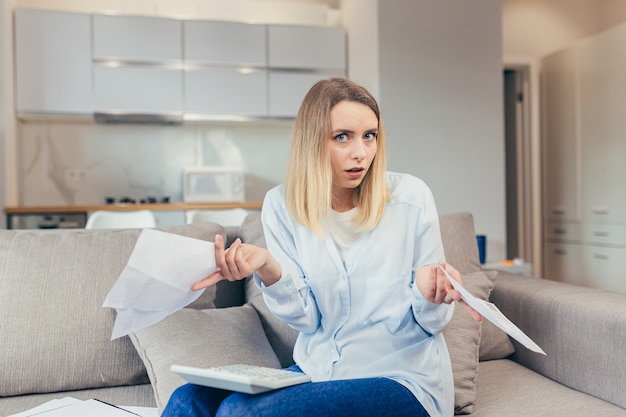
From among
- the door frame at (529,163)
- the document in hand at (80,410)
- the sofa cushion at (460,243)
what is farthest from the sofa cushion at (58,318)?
the door frame at (529,163)

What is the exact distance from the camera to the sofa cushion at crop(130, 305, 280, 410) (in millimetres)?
1484

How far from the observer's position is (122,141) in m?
5.11

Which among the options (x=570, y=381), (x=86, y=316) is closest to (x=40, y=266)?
(x=86, y=316)

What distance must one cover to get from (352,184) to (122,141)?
4037mm

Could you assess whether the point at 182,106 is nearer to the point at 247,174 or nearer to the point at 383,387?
the point at 247,174

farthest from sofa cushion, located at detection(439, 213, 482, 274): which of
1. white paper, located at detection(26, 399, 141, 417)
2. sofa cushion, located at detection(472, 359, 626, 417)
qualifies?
white paper, located at detection(26, 399, 141, 417)

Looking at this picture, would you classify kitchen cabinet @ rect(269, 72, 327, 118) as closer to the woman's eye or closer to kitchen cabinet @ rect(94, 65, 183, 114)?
kitchen cabinet @ rect(94, 65, 183, 114)

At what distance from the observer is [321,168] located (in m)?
1.44

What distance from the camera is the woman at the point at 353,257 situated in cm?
134

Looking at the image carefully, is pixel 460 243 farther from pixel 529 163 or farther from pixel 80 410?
pixel 529 163

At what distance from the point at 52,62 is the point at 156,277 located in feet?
13.5

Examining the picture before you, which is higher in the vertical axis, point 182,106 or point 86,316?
point 182,106

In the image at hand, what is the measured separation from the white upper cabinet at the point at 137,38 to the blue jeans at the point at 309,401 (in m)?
4.07

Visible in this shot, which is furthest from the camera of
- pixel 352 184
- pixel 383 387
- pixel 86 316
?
pixel 86 316
